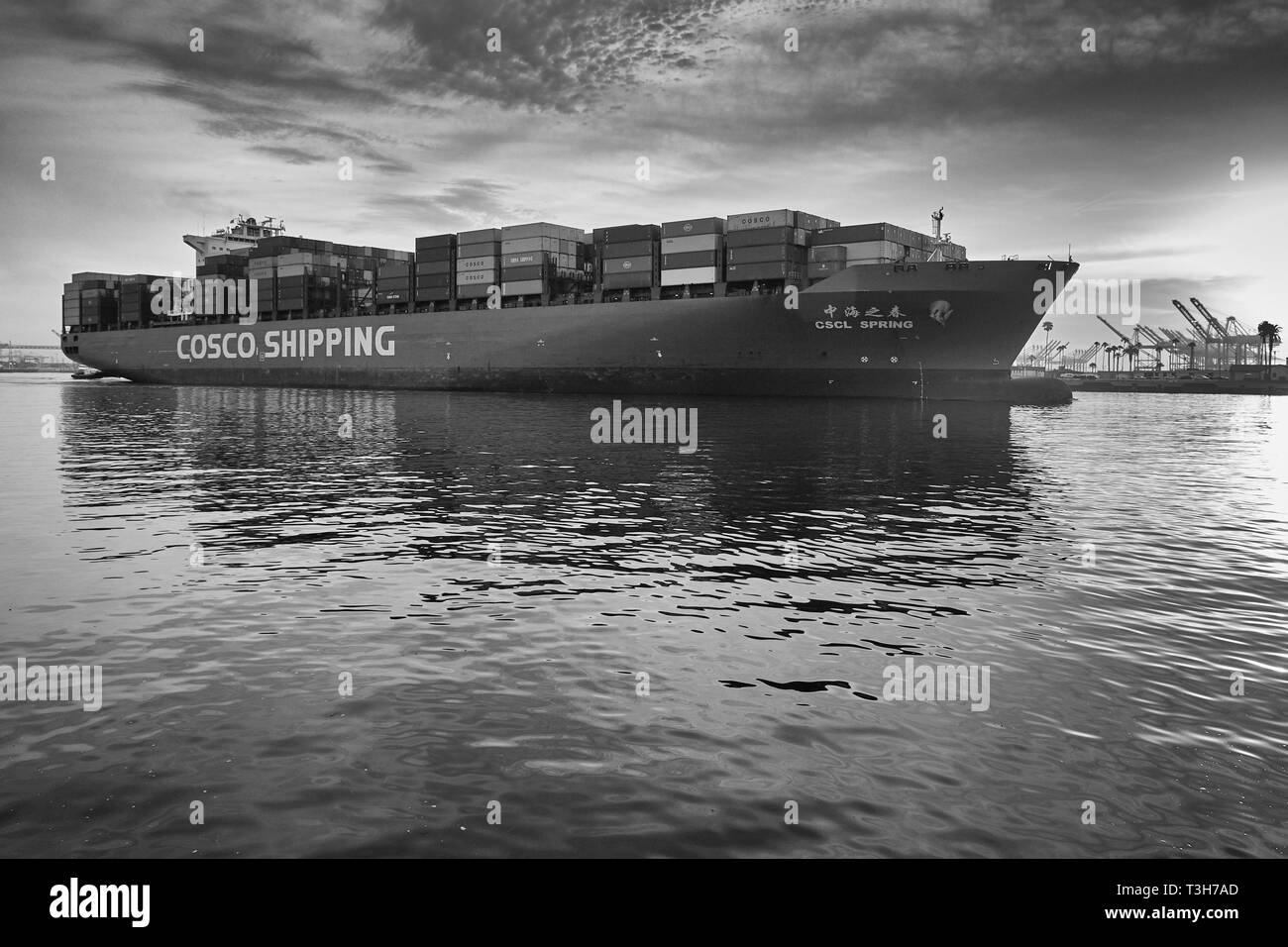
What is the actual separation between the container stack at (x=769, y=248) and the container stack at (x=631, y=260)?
591 cm

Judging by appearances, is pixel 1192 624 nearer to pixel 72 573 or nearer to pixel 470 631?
pixel 470 631

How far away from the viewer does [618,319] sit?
61031 mm

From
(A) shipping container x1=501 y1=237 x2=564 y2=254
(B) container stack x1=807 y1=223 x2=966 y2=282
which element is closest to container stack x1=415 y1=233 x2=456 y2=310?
(A) shipping container x1=501 y1=237 x2=564 y2=254

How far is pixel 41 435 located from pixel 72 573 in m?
30.8

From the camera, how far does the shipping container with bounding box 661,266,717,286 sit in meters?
58.0

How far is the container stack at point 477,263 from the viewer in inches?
2719

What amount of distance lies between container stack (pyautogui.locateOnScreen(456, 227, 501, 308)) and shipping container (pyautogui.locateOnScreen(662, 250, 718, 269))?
16.1m

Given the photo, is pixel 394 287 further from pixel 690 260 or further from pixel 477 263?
pixel 690 260

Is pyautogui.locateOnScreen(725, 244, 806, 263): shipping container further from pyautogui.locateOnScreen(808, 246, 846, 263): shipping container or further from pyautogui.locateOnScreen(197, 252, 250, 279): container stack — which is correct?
pyautogui.locateOnScreen(197, 252, 250, 279): container stack

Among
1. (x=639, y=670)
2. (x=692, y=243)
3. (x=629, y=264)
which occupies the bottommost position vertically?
(x=639, y=670)

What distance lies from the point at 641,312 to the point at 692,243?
5.81m

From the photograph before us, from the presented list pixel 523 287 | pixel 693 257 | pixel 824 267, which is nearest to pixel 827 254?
pixel 824 267

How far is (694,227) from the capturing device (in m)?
59.1
